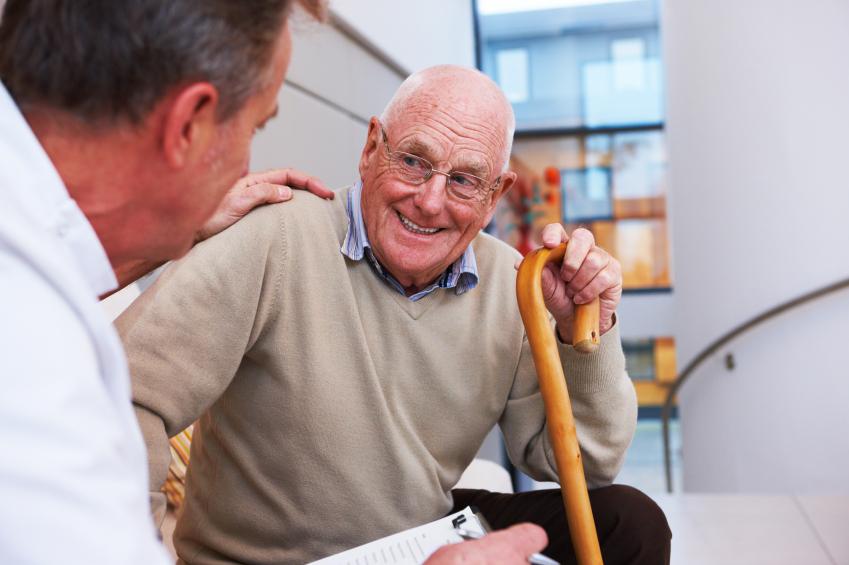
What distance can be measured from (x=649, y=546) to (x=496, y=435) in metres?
4.93

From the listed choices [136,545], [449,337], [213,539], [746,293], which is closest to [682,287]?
[746,293]

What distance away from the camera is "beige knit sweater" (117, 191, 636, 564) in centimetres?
129

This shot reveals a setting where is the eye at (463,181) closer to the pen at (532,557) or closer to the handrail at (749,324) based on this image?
the pen at (532,557)

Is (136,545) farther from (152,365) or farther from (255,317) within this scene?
(255,317)

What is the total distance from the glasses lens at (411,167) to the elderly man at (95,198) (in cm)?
64

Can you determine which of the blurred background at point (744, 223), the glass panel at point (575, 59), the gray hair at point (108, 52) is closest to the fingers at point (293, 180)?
the gray hair at point (108, 52)

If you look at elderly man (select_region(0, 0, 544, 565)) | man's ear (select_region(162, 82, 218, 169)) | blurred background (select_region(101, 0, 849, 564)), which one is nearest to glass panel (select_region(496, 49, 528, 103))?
blurred background (select_region(101, 0, 849, 564))

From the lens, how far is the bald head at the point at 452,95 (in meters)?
1.51

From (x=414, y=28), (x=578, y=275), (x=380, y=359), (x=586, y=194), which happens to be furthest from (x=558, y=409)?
(x=586, y=194)

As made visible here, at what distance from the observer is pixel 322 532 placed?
1.42m

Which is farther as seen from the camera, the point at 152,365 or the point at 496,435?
the point at 496,435

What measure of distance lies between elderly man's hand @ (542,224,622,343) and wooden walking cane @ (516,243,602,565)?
6cm

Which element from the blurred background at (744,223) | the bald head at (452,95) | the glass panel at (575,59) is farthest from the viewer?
the glass panel at (575,59)

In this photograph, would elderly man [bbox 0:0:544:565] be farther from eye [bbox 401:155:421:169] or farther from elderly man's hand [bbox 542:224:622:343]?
eye [bbox 401:155:421:169]
